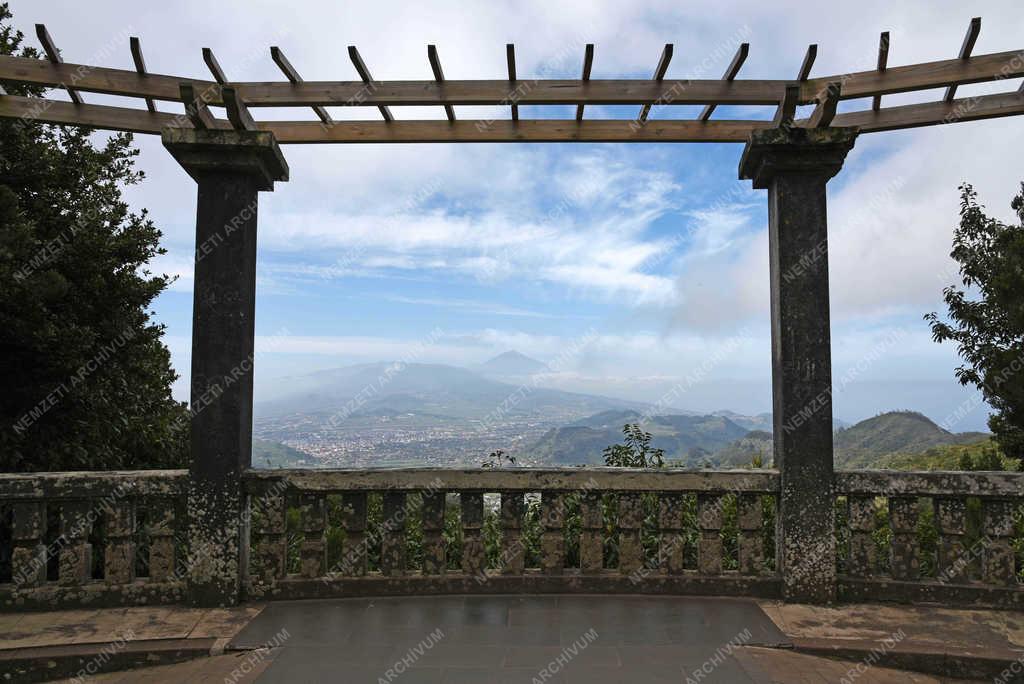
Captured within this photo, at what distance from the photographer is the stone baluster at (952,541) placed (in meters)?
4.21

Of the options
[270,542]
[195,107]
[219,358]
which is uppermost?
[195,107]

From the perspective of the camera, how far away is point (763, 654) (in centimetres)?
357

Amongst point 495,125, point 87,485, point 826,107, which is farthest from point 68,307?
point 826,107

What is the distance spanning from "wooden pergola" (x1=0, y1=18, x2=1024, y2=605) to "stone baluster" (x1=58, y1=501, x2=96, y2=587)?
0.67 m

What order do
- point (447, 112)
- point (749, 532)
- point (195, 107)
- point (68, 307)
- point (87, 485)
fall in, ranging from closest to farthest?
1. point (195, 107)
2. point (87, 485)
3. point (749, 532)
4. point (447, 112)
5. point (68, 307)

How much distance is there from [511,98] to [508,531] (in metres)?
3.03

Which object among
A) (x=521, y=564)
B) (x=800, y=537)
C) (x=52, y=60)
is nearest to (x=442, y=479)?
(x=521, y=564)

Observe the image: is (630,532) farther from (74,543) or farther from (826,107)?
(74,543)

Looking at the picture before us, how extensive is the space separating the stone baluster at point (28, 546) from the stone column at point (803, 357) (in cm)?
499

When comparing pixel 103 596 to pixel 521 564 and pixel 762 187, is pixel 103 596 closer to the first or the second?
pixel 521 564

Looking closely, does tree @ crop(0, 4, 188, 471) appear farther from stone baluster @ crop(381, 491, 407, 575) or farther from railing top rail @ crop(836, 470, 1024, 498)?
railing top rail @ crop(836, 470, 1024, 498)

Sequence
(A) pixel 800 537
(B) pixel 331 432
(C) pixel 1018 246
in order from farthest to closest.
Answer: (B) pixel 331 432, (C) pixel 1018 246, (A) pixel 800 537

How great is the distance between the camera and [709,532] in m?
4.44

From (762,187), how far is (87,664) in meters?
5.35
